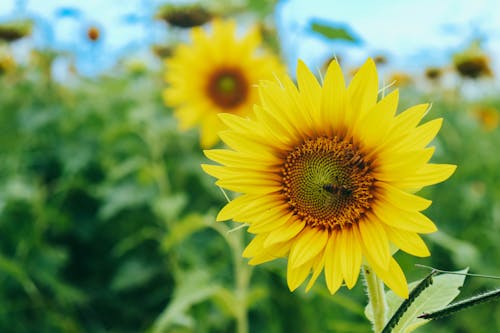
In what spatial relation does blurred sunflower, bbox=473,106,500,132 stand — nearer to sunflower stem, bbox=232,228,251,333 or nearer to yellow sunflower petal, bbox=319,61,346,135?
sunflower stem, bbox=232,228,251,333

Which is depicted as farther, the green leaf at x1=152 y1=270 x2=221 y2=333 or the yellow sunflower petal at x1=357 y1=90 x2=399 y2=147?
the green leaf at x1=152 y1=270 x2=221 y2=333

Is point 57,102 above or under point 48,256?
above

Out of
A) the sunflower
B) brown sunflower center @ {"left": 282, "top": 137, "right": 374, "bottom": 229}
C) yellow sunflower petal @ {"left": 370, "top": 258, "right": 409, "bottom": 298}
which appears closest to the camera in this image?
yellow sunflower petal @ {"left": 370, "top": 258, "right": 409, "bottom": 298}

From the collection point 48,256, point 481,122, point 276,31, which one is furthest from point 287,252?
point 481,122

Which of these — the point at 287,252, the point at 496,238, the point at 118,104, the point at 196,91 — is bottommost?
the point at 496,238

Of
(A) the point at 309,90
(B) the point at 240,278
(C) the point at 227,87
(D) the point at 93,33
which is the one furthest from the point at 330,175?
(D) the point at 93,33

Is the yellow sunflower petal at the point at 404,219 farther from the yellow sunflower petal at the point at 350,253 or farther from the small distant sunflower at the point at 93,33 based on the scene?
the small distant sunflower at the point at 93,33

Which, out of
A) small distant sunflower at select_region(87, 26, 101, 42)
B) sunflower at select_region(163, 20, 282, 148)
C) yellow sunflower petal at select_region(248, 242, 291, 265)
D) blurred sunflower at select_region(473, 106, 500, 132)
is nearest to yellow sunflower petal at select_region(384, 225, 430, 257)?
yellow sunflower petal at select_region(248, 242, 291, 265)

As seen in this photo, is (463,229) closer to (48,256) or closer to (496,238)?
(496,238)

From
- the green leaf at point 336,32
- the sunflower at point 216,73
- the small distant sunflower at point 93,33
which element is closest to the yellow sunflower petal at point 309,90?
the green leaf at point 336,32
